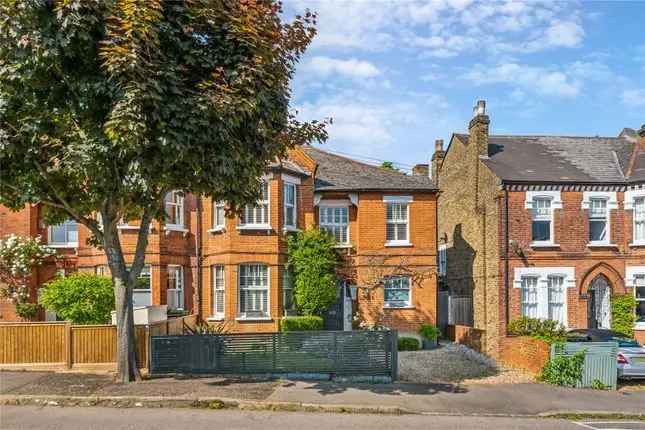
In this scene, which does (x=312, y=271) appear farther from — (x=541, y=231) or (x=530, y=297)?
(x=541, y=231)

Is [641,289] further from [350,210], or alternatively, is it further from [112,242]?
[112,242]

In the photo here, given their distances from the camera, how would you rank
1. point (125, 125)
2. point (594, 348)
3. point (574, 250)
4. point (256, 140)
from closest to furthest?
1. point (125, 125)
2. point (256, 140)
3. point (594, 348)
4. point (574, 250)

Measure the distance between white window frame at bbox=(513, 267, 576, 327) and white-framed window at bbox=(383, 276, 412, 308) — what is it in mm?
4444

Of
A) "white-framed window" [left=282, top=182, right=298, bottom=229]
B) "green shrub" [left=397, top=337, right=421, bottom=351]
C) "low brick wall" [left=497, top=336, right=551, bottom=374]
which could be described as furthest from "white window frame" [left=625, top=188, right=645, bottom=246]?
"white-framed window" [left=282, top=182, right=298, bottom=229]

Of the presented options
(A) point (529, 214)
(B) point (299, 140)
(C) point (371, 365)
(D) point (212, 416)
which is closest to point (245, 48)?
(B) point (299, 140)

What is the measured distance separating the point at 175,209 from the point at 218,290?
3608 millimetres

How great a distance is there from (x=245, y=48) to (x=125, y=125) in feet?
9.95

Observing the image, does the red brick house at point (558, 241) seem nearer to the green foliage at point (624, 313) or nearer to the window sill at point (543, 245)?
the window sill at point (543, 245)

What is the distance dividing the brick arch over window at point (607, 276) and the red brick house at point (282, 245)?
5847mm

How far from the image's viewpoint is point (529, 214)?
23062 millimetres

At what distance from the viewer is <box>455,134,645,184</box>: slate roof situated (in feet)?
76.9

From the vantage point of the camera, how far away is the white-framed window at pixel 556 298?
76.3ft

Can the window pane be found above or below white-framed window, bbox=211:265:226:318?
above

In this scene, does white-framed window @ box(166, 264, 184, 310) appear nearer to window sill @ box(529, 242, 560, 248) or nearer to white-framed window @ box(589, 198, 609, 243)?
window sill @ box(529, 242, 560, 248)
